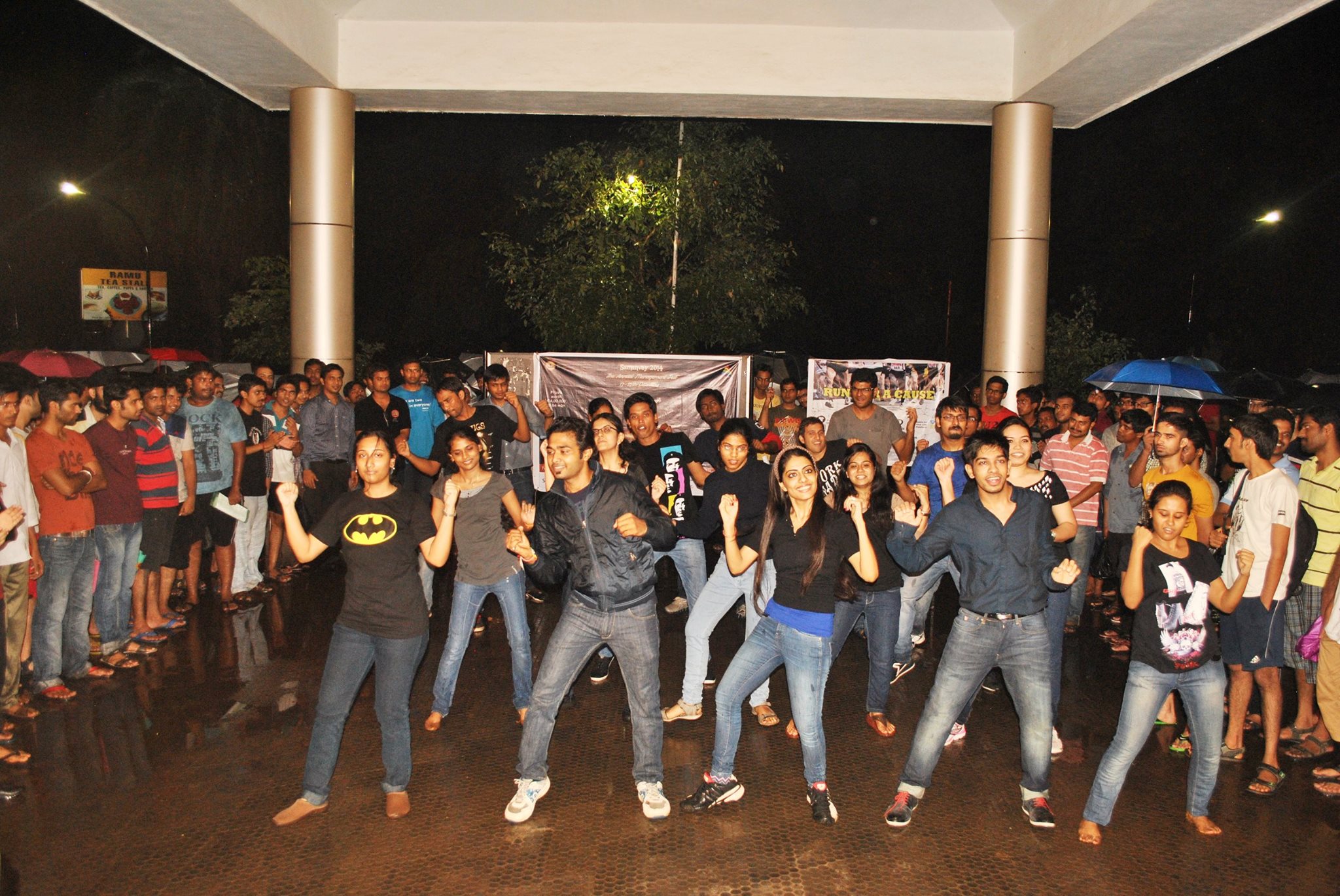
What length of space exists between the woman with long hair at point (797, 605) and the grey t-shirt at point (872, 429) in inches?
136

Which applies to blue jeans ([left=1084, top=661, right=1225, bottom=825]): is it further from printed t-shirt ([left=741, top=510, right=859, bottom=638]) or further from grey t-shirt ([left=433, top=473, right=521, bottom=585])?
grey t-shirt ([left=433, top=473, right=521, bottom=585])

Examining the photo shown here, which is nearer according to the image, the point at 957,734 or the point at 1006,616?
the point at 1006,616

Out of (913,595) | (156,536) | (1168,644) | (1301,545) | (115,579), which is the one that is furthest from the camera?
(156,536)

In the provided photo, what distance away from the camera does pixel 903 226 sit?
1551 inches

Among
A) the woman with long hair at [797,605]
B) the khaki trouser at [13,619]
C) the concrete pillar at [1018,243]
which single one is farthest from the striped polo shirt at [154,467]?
the concrete pillar at [1018,243]

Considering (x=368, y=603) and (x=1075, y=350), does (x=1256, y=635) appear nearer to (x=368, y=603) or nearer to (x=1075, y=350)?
(x=368, y=603)

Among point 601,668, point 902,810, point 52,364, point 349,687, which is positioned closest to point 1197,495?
point 902,810

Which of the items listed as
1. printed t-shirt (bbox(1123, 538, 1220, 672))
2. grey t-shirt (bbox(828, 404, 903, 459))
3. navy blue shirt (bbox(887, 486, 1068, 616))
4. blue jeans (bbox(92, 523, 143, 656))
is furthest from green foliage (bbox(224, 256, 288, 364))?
printed t-shirt (bbox(1123, 538, 1220, 672))

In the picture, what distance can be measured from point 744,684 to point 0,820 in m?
3.58

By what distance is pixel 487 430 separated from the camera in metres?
7.35

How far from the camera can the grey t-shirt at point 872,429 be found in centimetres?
816

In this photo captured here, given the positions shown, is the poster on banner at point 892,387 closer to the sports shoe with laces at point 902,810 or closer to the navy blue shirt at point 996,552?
the navy blue shirt at point 996,552

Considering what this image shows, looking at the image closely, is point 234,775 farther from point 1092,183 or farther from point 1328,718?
point 1092,183

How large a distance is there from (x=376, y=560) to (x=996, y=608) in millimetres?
2880
